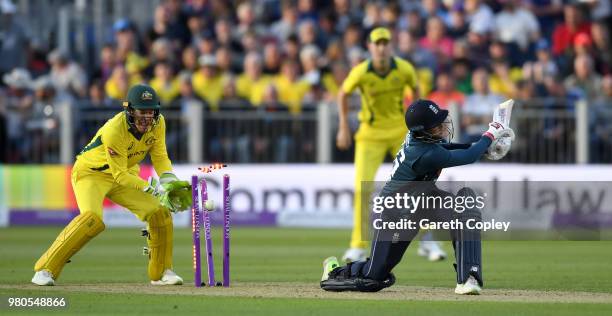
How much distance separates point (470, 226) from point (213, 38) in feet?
47.1

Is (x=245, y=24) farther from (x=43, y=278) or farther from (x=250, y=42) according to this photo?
(x=43, y=278)

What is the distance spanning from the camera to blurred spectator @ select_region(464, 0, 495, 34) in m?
25.1

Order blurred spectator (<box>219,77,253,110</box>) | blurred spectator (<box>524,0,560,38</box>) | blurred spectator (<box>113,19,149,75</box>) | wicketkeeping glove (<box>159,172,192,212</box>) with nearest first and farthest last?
wicketkeeping glove (<box>159,172,192,212</box>) < blurred spectator (<box>219,77,253,110</box>) < blurred spectator (<box>113,19,149,75</box>) < blurred spectator (<box>524,0,560,38</box>)

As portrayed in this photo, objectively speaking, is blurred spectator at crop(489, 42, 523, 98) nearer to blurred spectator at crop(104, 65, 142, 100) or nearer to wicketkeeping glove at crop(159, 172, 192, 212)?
blurred spectator at crop(104, 65, 142, 100)

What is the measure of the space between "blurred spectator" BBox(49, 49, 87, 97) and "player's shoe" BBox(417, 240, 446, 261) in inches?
379

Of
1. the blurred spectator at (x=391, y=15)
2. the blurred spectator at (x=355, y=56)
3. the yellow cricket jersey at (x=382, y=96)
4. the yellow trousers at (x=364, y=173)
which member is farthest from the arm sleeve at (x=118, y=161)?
the blurred spectator at (x=391, y=15)

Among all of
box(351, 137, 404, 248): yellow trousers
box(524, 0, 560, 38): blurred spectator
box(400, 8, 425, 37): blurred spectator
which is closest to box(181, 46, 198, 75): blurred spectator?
box(400, 8, 425, 37): blurred spectator

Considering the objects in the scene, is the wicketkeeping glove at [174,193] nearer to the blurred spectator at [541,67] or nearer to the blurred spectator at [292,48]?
the blurred spectator at [292,48]

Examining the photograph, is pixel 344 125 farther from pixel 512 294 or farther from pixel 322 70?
pixel 322 70

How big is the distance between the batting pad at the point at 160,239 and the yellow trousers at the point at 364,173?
3469 mm

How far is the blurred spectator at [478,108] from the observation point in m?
22.8

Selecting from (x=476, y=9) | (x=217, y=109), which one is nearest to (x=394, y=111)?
(x=217, y=109)

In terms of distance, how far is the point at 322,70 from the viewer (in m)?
24.3

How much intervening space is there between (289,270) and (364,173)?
1.66 meters
